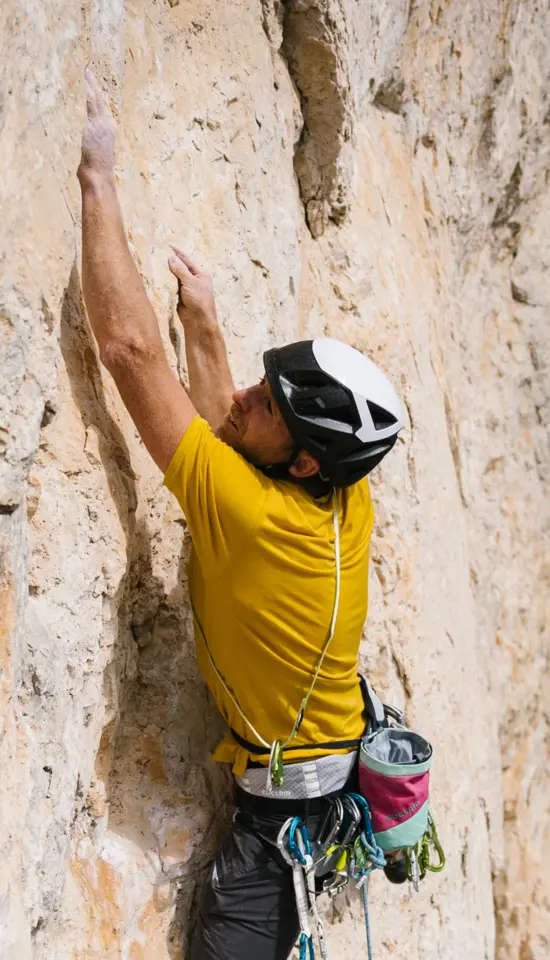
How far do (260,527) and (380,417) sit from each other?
0.54 m

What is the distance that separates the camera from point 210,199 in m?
3.62

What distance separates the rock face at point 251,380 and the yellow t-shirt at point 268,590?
0.90 feet

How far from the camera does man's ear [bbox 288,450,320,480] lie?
9.68 ft

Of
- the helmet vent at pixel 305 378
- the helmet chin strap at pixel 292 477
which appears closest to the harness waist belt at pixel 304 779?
the helmet chin strap at pixel 292 477

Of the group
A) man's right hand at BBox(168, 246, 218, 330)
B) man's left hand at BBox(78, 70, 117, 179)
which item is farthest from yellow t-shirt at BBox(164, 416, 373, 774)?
man's left hand at BBox(78, 70, 117, 179)

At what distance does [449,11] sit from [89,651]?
462 cm

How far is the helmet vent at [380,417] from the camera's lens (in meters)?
2.93

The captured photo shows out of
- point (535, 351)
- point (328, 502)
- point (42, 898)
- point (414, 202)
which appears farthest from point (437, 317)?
point (42, 898)

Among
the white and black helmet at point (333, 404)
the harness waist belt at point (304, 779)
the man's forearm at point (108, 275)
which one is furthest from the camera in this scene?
the harness waist belt at point (304, 779)

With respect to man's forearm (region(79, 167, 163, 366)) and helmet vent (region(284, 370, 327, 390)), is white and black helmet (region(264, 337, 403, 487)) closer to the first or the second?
helmet vent (region(284, 370, 327, 390))

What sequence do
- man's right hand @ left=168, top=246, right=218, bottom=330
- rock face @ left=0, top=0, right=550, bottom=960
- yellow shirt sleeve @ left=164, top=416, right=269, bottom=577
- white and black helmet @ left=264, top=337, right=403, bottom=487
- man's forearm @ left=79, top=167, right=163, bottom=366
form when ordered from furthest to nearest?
man's right hand @ left=168, top=246, right=218, bottom=330 → white and black helmet @ left=264, top=337, right=403, bottom=487 → yellow shirt sleeve @ left=164, top=416, right=269, bottom=577 → man's forearm @ left=79, top=167, right=163, bottom=366 → rock face @ left=0, top=0, right=550, bottom=960

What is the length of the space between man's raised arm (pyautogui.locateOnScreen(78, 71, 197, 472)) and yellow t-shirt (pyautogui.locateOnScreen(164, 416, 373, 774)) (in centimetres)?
10

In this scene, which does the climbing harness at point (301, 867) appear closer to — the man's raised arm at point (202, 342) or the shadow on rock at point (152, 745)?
the shadow on rock at point (152, 745)

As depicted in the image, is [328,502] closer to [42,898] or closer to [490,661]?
[42,898]
